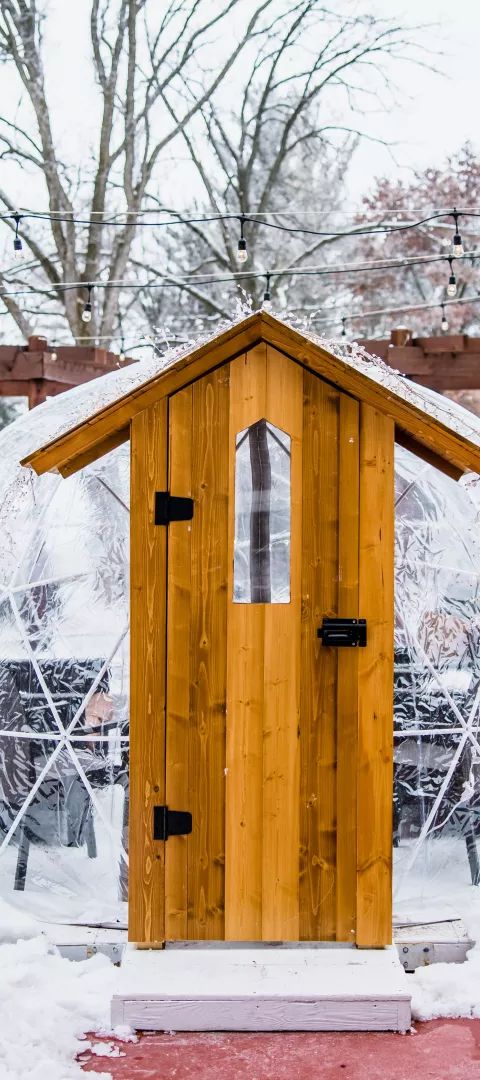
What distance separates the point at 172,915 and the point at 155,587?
3.92 ft

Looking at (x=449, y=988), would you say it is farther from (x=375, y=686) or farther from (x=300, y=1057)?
(x=375, y=686)

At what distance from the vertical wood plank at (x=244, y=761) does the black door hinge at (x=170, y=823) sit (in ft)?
0.50

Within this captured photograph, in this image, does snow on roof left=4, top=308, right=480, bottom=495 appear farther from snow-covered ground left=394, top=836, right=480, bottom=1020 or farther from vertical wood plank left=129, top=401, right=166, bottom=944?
snow-covered ground left=394, top=836, right=480, bottom=1020

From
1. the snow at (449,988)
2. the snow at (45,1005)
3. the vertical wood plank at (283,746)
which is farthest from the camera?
the vertical wood plank at (283,746)

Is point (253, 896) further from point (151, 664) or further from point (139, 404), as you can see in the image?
point (139, 404)

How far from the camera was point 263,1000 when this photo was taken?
3.79m

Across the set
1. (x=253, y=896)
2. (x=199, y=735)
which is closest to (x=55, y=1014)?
(x=253, y=896)

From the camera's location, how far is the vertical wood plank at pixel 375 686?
163 inches

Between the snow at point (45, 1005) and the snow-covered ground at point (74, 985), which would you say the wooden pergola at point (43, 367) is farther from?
the snow at point (45, 1005)

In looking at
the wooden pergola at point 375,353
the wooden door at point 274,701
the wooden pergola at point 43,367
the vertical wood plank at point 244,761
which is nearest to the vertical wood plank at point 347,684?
the wooden door at point 274,701

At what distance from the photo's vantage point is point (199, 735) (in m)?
4.16

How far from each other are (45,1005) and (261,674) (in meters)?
1.35

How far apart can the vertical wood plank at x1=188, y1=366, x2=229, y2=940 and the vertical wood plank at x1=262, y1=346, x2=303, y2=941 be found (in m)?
0.16

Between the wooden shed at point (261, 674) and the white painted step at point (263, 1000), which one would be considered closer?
the white painted step at point (263, 1000)
